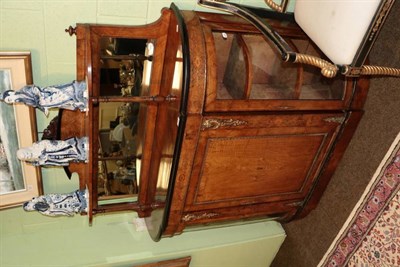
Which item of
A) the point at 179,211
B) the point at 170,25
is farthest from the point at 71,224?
the point at 170,25

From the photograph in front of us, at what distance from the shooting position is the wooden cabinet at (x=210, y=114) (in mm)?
1298

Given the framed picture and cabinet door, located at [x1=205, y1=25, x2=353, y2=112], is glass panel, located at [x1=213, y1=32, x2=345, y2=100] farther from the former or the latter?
the framed picture

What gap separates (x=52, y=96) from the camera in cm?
133

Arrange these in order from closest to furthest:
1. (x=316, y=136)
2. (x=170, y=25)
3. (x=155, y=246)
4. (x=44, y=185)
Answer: (x=170, y=25), (x=316, y=136), (x=44, y=185), (x=155, y=246)

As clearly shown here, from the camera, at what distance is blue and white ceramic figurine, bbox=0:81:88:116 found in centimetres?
127

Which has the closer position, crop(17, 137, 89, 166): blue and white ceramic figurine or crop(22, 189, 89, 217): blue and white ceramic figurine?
crop(17, 137, 89, 166): blue and white ceramic figurine

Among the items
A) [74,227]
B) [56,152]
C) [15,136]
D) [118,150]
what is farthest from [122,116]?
[74,227]

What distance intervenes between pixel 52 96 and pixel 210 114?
61cm

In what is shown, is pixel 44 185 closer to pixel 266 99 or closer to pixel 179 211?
pixel 179 211

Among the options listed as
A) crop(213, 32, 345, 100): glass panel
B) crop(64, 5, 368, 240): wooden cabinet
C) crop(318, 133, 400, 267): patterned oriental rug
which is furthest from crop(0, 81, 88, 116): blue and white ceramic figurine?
crop(318, 133, 400, 267): patterned oriental rug

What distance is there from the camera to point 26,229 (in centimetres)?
183

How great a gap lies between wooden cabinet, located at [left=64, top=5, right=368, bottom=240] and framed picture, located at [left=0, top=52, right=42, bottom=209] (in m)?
0.19

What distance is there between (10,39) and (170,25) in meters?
0.62

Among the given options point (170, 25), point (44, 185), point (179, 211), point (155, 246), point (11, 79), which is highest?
point (170, 25)
